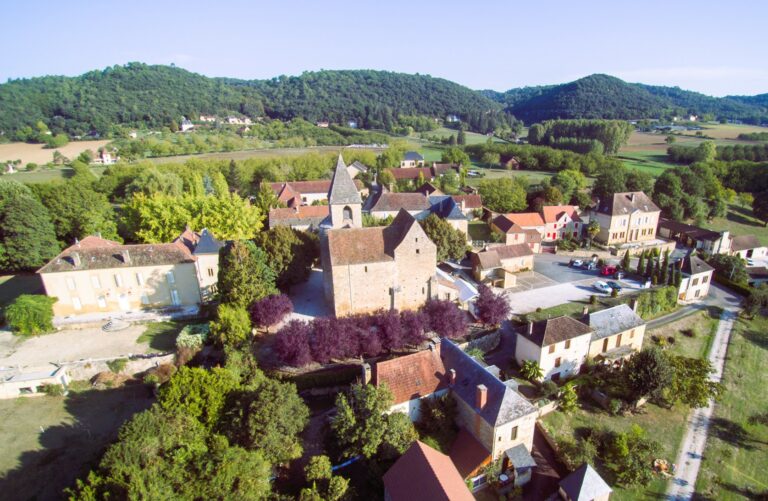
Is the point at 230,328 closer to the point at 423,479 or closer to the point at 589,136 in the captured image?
the point at 423,479

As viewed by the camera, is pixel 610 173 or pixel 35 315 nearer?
pixel 35 315

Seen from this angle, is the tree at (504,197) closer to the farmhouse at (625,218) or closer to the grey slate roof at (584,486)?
the farmhouse at (625,218)

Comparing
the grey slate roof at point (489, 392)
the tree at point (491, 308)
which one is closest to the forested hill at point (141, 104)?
the tree at point (491, 308)

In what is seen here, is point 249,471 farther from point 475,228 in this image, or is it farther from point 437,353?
point 475,228

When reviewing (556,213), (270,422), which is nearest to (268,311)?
(270,422)

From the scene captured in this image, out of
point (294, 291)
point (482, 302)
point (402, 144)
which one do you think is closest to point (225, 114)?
point (402, 144)
